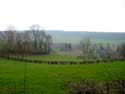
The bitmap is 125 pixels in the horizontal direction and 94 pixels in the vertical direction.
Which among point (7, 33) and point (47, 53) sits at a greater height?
point (7, 33)

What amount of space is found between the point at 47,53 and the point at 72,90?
8897cm

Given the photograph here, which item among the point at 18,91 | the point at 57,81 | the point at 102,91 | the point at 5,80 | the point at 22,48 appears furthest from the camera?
the point at 22,48

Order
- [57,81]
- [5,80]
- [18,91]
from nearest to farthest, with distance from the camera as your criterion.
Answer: [18,91], [57,81], [5,80]

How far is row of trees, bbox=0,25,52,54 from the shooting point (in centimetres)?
10200

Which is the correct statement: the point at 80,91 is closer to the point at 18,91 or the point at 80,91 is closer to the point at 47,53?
the point at 18,91

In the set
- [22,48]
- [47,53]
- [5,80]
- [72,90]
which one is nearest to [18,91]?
[72,90]

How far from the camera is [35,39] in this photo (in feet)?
390

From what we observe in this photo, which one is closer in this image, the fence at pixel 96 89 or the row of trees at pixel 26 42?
the fence at pixel 96 89

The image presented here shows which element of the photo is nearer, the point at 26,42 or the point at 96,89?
the point at 96,89

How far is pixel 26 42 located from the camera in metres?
109

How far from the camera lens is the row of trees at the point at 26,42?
102 metres

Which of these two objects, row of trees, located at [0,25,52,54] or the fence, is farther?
row of trees, located at [0,25,52,54]

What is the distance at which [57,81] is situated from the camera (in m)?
32.8

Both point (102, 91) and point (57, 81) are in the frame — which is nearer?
point (102, 91)
